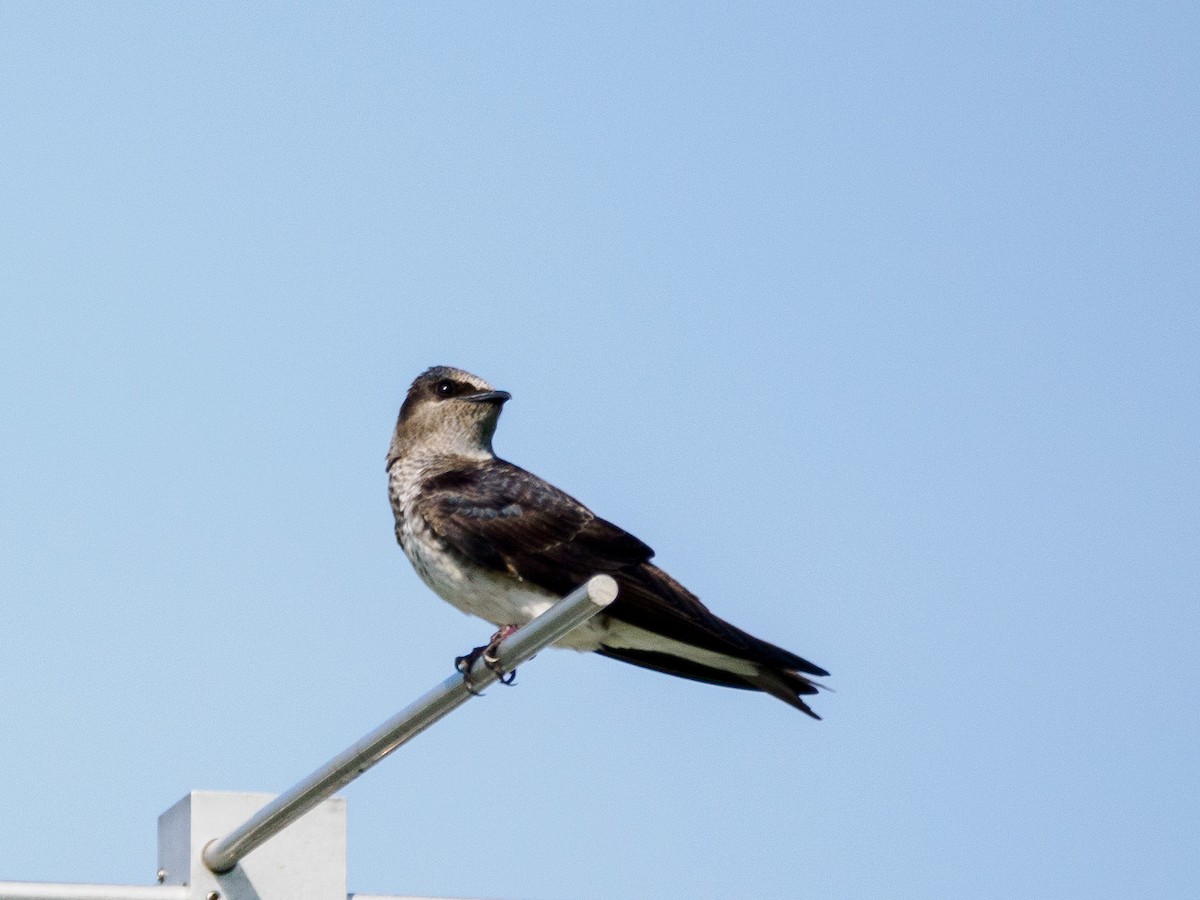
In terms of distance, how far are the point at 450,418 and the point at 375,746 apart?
5.82 m

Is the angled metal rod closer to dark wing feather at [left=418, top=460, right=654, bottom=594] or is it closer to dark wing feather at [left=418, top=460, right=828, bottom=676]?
dark wing feather at [left=418, top=460, right=828, bottom=676]

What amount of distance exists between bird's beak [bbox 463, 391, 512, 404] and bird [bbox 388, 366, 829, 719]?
715 millimetres

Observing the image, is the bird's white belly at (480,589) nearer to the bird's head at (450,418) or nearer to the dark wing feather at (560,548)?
the dark wing feather at (560,548)

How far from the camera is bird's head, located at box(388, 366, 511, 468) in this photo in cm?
1042

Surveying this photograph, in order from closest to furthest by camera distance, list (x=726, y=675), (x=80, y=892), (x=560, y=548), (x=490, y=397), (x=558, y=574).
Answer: (x=80, y=892)
(x=726, y=675)
(x=558, y=574)
(x=560, y=548)
(x=490, y=397)

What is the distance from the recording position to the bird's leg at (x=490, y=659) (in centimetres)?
484

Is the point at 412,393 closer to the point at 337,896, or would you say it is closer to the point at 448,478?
the point at 448,478

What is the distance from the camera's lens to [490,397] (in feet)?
34.3

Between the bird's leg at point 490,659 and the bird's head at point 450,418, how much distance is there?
6.26ft

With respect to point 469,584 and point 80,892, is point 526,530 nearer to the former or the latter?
point 469,584

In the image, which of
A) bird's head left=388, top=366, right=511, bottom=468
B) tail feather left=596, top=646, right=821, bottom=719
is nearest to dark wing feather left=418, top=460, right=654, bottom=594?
tail feather left=596, top=646, right=821, bottom=719

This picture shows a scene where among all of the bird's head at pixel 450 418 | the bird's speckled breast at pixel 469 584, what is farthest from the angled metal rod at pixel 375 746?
the bird's head at pixel 450 418

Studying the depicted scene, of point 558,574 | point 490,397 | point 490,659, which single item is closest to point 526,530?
point 558,574

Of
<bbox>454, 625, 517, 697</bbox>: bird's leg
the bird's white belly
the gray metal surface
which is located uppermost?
the bird's white belly
